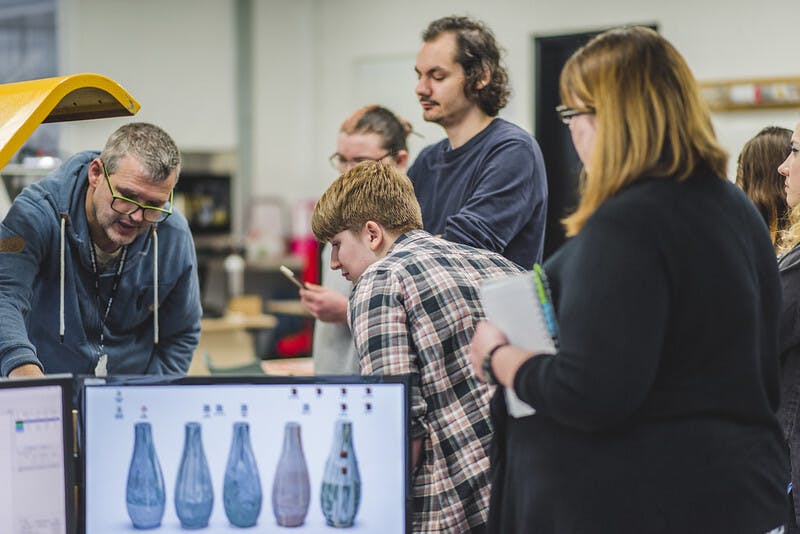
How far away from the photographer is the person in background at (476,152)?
2.37 metres

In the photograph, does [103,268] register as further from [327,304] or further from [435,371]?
[435,371]

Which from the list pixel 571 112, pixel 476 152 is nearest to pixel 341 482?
pixel 571 112

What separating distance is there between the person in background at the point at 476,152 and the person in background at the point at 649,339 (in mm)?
987

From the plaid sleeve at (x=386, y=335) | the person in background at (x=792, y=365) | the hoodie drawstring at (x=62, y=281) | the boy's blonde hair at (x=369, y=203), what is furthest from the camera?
the hoodie drawstring at (x=62, y=281)

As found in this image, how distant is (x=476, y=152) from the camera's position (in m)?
2.46

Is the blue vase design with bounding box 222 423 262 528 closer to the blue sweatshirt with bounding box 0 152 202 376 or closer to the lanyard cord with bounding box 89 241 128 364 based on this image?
the blue sweatshirt with bounding box 0 152 202 376

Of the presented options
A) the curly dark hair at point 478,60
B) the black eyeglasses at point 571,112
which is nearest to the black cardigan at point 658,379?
the black eyeglasses at point 571,112

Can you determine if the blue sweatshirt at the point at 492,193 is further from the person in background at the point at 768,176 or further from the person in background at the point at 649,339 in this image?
the person in background at the point at 649,339

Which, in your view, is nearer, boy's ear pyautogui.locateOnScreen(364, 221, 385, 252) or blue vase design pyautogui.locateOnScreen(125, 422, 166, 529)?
blue vase design pyautogui.locateOnScreen(125, 422, 166, 529)

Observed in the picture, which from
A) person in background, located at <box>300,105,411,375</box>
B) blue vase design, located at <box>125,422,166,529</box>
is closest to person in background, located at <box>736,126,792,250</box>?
person in background, located at <box>300,105,411,375</box>

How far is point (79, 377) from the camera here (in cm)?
152

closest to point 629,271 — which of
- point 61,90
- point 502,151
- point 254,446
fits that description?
point 254,446

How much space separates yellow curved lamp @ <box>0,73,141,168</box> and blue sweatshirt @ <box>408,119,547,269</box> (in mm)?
848

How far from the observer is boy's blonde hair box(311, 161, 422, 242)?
1.85 metres
